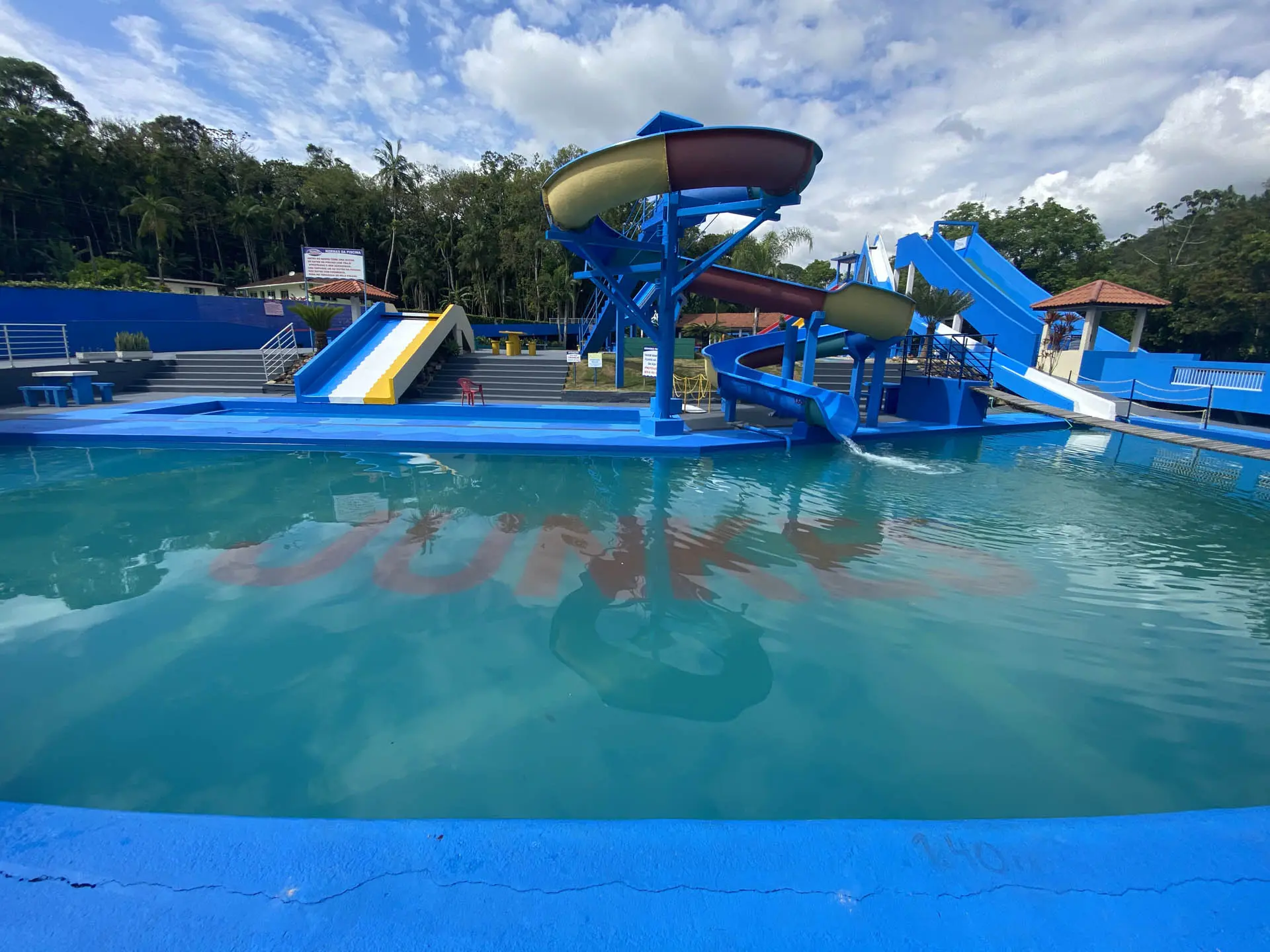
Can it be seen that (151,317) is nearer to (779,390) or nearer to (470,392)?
(470,392)

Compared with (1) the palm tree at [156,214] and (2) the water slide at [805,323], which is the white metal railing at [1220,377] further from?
(1) the palm tree at [156,214]

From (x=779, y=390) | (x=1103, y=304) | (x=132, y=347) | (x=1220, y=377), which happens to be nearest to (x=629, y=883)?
(x=779, y=390)

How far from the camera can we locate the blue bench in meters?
13.7

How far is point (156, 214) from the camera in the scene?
116 ft

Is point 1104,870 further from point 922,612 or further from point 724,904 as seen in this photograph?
point 922,612

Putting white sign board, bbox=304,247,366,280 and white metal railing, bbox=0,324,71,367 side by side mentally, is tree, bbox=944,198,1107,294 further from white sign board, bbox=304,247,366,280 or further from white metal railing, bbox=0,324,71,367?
white metal railing, bbox=0,324,71,367

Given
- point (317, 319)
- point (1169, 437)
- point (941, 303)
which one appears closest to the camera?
point (1169, 437)

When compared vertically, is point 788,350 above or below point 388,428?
above

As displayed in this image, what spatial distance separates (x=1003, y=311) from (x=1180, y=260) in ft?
107

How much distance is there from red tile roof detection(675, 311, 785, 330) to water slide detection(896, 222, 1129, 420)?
10.3 meters

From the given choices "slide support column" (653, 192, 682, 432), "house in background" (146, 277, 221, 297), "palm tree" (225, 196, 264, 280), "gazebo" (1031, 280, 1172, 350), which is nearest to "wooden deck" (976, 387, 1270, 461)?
"slide support column" (653, 192, 682, 432)

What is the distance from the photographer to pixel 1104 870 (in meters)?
2.17

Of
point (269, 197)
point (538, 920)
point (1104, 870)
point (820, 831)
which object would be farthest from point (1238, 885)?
point (269, 197)

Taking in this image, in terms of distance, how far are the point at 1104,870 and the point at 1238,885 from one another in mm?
433
